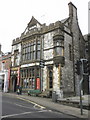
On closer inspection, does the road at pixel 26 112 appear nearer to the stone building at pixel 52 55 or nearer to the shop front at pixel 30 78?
the stone building at pixel 52 55

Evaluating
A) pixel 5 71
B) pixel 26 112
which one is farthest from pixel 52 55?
pixel 26 112

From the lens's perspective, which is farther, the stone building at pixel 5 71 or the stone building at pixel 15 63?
the stone building at pixel 5 71

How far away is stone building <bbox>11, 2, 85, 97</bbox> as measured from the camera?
21.1 meters

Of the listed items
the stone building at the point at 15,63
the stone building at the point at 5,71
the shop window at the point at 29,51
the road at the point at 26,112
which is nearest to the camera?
the road at the point at 26,112

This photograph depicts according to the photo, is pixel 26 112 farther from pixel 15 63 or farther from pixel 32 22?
pixel 32 22

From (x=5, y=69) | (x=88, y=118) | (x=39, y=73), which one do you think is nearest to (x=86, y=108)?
(x=88, y=118)

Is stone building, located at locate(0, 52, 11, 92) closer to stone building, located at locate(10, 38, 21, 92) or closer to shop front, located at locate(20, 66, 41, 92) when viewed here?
stone building, located at locate(10, 38, 21, 92)

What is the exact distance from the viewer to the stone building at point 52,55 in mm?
21062

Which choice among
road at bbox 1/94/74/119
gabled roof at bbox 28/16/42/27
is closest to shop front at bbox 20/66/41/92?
gabled roof at bbox 28/16/42/27

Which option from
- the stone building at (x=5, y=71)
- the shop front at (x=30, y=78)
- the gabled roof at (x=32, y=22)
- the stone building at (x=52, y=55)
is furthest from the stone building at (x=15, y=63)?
the gabled roof at (x=32, y=22)

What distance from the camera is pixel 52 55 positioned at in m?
22.0

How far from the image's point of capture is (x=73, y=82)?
2269 centimetres

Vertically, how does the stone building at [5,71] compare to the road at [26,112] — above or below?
above

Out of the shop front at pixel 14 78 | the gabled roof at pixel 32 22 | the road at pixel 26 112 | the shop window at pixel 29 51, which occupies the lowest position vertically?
the road at pixel 26 112
